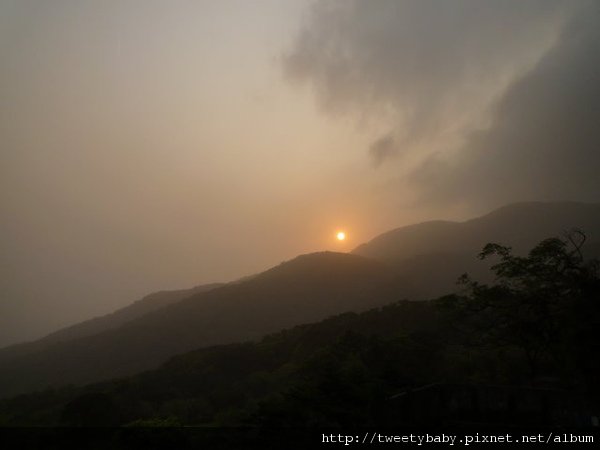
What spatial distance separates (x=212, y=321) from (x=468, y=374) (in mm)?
69767

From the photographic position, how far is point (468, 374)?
24.9 metres

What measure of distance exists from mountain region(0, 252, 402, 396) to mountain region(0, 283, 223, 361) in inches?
792

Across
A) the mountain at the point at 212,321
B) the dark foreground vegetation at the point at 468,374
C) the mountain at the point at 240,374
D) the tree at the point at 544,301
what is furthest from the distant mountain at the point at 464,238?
the tree at the point at 544,301

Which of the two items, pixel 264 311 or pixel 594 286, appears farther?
pixel 264 311

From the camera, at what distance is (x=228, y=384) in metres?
41.8

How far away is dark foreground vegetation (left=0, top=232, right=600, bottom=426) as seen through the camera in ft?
44.2

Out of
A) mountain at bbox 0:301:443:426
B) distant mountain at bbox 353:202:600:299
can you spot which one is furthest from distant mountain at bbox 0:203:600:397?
mountain at bbox 0:301:443:426

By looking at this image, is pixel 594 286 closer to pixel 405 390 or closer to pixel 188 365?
pixel 405 390

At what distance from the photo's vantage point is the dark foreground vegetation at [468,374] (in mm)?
13469

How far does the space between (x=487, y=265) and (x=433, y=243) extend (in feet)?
156

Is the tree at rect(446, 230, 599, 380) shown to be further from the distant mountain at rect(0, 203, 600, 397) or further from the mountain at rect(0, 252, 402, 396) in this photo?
the distant mountain at rect(0, 203, 600, 397)

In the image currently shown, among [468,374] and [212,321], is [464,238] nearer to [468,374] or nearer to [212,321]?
[212,321]

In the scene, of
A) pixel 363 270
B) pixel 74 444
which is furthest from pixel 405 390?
pixel 363 270

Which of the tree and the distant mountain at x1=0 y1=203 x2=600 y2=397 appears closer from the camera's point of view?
the tree
